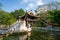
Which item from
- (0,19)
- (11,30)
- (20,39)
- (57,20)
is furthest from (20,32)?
(57,20)

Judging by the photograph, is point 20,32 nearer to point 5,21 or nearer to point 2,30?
point 2,30

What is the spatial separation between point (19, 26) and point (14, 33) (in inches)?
43.9

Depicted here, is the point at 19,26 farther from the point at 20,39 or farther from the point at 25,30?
the point at 20,39

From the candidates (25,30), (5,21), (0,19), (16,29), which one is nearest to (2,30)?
(16,29)

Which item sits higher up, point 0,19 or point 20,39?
point 0,19

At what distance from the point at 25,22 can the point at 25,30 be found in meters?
0.92

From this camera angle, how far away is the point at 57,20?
2381cm

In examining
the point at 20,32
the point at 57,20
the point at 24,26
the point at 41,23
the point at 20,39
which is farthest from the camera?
the point at 57,20

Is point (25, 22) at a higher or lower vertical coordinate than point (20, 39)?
higher

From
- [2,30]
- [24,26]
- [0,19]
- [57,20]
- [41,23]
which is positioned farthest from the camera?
[57,20]

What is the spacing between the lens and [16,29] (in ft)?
36.1

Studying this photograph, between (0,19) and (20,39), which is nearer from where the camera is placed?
(20,39)

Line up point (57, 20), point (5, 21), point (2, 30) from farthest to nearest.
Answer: point (57, 20), point (5, 21), point (2, 30)

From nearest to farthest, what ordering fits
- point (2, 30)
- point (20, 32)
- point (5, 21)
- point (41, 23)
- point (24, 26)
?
point (2, 30) < point (20, 32) < point (24, 26) < point (5, 21) < point (41, 23)
